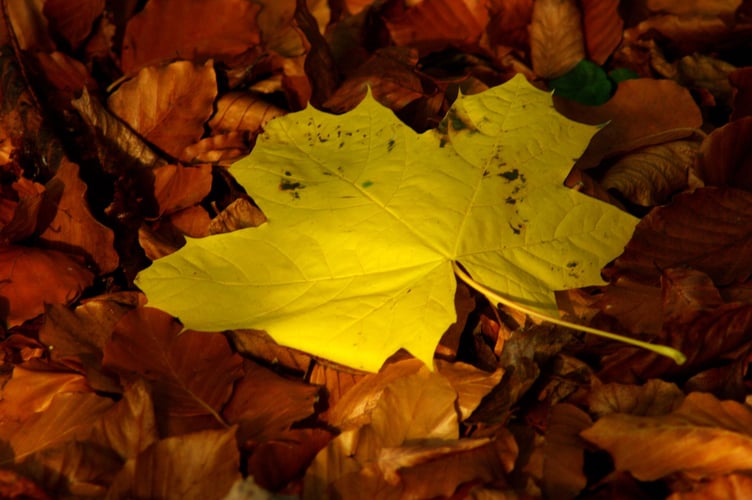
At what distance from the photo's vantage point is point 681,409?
2.37 ft

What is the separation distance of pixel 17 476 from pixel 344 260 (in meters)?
0.36

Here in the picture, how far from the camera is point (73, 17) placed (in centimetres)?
113

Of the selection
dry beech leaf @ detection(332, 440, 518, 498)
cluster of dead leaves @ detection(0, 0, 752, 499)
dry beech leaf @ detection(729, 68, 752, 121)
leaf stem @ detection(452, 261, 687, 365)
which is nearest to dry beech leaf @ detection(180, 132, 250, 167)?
cluster of dead leaves @ detection(0, 0, 752, 499)

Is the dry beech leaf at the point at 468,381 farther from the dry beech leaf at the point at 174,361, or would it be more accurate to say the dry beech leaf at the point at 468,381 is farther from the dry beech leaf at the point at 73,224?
the dry beech leaf at the point at 73,224

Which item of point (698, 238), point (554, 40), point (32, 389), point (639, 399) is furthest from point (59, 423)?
point (554, 40)

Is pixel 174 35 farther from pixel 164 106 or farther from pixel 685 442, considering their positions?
pixel 685 442

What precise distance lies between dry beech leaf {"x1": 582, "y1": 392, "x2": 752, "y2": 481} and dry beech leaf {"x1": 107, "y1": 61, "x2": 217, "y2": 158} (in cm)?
63

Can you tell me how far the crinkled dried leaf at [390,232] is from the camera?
2.50 ft

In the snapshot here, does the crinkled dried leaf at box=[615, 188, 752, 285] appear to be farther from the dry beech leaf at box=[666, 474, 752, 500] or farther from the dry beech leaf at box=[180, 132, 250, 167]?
the dry beech leaf at box=[180, 132, 250, 167]

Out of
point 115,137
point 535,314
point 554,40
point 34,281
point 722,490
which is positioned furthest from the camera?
point 554,40

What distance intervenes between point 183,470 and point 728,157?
0.68 meters

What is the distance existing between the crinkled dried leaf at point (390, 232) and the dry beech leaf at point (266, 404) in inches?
3.0

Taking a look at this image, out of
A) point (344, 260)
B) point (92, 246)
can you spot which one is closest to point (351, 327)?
point (344, 260)

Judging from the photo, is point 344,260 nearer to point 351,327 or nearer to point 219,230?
point 351,327
